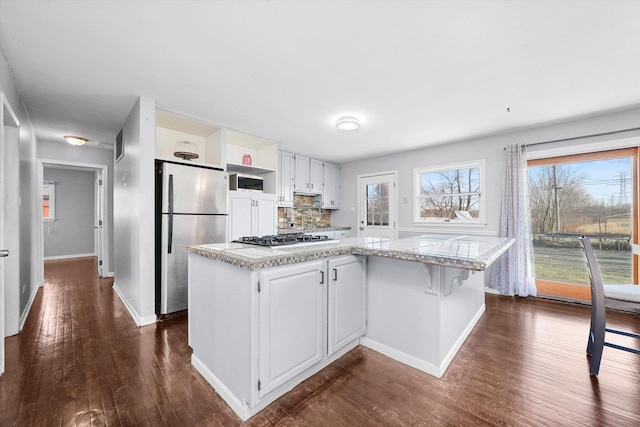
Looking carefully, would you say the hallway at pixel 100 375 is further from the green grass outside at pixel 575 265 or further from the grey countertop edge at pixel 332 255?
the green grass outside at pixel 575 265

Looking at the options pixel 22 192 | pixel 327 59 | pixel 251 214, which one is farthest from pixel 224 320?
pixel 22 192

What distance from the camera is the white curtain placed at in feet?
12.2

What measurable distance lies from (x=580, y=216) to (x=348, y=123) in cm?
334

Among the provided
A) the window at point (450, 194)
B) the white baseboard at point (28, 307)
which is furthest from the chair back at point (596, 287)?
the white baseboard at point (28, 307)

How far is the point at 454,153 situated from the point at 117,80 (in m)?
4.59

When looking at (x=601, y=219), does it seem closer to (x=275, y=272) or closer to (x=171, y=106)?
(x=275, y=272)

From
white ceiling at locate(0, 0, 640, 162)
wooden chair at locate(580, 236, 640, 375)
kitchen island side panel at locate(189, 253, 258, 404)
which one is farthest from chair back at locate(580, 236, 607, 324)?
kitchen island side panel at locate(189, 253, 258, 404)

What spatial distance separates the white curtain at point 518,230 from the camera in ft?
12.2

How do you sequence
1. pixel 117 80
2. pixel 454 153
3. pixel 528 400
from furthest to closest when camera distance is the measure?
pixel 454 153 < pixel 117 80 < pixel 528 400

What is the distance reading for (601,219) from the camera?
3420 mm

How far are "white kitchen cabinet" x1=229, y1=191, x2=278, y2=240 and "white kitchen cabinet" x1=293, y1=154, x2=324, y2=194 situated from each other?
1.04 m

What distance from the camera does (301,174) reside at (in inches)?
209

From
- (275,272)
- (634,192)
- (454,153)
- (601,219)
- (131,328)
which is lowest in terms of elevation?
(131,328)

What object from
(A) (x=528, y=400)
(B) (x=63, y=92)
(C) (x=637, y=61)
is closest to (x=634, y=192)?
(C) (x=637, y=61)
